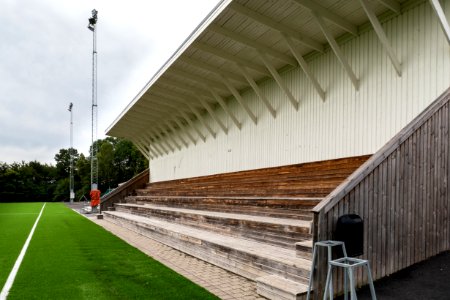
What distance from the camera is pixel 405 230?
5.35 metres

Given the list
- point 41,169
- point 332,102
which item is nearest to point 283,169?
point 332,102

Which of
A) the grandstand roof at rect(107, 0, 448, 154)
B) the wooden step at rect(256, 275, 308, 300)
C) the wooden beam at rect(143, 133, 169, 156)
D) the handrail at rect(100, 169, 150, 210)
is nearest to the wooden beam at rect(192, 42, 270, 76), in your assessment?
the grandstand roof at rect(107, 0, 448, 154)

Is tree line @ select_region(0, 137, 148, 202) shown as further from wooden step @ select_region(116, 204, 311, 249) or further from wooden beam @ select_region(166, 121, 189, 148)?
wooden step @ select_region(116, 204, 311, 249)

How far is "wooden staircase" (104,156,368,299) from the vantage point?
5.04 metres

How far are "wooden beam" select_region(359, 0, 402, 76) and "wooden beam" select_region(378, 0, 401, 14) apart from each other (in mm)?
638

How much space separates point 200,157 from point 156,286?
12611mm

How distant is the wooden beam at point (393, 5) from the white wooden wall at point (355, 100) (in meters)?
0.20

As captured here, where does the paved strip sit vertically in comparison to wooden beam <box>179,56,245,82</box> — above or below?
below

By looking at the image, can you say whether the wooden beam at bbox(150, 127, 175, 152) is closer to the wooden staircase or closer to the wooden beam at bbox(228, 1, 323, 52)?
the wooden staircase

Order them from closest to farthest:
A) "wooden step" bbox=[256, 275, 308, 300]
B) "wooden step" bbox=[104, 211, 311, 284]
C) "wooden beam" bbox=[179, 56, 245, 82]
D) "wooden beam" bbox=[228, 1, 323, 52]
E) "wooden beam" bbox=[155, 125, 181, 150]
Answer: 1. "wooden step" bbox=[256, 275, 308, 300]
2. "wooden step" bbox=[104, 211, 311, 284]
3. "wooden beam" bbox=[228, 1, 323, 52]
4. "wooden beam" bbox=[179, 56, 245, 82]
5. "wooden beam" bbox=[155, 125, 181, 150]

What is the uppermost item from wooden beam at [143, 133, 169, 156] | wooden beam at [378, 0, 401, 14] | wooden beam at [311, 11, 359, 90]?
wooden beam at [378, 0, 401, 14]

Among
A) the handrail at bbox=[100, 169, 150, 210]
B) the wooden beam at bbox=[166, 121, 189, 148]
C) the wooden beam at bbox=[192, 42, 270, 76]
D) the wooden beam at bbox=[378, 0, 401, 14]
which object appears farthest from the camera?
the handrail at bbox=[100, 169, 150, 210]

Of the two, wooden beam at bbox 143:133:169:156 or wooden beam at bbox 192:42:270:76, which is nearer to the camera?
wooden beam at bbox 192:42:270:76

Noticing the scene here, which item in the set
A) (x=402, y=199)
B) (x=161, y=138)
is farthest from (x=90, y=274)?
(x=161, y=138)
